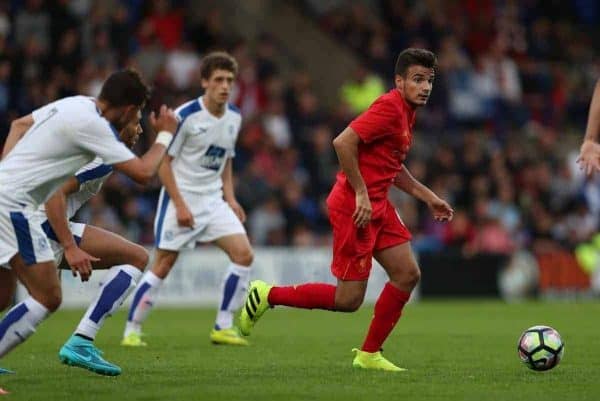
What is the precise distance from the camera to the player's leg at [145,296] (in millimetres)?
11750

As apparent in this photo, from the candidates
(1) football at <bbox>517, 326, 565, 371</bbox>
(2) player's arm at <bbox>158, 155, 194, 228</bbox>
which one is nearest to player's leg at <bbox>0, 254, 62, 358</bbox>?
(1) football at <bbox>517, 326, 565, 371</bbox>

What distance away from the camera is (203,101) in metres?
12.3

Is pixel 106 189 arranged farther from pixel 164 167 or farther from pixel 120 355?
pixel 120 355

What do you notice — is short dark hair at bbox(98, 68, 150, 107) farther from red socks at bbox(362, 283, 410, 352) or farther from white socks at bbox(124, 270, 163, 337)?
white socks at bbox(124, 270, 163, 337)

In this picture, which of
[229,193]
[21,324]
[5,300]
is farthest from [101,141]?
[229,193]

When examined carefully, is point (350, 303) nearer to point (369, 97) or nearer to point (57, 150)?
point (57, 150)

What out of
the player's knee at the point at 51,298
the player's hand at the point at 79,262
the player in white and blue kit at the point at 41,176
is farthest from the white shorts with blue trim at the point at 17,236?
the player's hand at the point at 79,262

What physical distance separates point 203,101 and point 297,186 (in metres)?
8.76

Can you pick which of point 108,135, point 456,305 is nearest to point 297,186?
point 456,305

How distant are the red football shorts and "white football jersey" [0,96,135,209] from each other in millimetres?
1917

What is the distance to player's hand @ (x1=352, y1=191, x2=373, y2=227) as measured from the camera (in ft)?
28.9

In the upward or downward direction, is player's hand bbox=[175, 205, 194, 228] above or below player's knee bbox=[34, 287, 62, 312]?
above

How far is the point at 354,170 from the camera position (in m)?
8.90

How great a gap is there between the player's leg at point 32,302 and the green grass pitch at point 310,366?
1.15 feet
